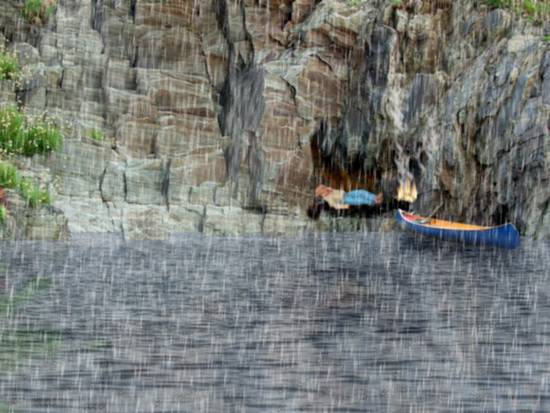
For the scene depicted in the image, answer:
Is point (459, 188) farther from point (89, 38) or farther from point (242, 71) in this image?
point (89, 38)

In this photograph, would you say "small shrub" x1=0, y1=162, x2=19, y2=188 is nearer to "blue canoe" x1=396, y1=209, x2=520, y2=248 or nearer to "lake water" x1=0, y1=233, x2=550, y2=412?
"lake water" x1=0, y1=233, x2=550, y2=412

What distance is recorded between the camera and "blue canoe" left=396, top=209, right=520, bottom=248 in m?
42.8

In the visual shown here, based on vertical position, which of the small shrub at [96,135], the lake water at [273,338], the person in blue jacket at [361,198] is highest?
the small shrub at [96,135]

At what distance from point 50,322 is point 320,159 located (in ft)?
170

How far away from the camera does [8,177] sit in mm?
47906

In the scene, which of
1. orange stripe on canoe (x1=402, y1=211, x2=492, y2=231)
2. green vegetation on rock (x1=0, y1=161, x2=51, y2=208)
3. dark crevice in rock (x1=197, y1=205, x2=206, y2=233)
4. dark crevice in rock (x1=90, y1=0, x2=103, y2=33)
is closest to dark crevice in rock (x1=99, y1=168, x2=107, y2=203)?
dark crevice in rock (x1=197, y1=205, x2=206, y2=233)

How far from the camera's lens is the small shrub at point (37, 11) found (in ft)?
233

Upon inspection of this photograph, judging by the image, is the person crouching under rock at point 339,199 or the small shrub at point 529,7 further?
the person crouching under rock at point 339,199

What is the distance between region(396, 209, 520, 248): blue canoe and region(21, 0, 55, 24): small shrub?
36.3 m

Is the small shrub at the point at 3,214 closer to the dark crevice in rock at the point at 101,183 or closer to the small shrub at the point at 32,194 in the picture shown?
the small shrub at the point at 32,194

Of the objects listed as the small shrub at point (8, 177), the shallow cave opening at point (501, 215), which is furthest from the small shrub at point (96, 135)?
the shallow cave opening at point (501, 215)

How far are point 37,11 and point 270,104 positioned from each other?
75.5 ft

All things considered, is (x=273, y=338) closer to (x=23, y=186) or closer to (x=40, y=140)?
(x=23, y=186)

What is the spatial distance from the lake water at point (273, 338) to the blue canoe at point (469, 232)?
1210 cm
